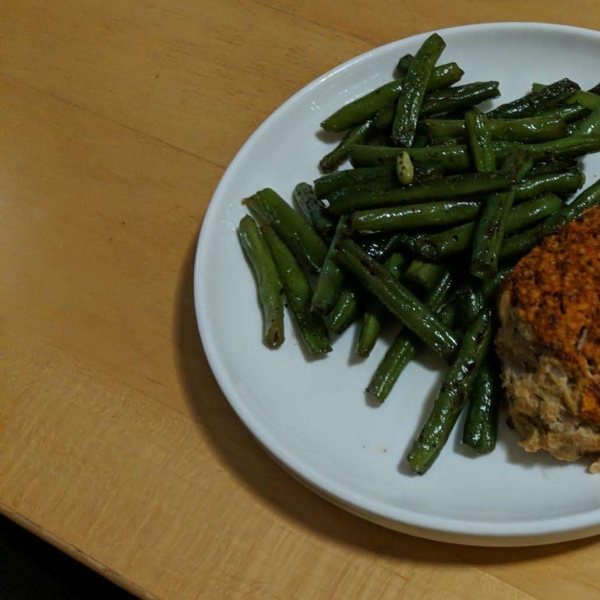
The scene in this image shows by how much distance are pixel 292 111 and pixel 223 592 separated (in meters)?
1.65

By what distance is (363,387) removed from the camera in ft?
7.15

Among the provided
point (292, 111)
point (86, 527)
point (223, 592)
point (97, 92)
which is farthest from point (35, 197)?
point (223, 592)

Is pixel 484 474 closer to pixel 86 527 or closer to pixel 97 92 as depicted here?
pixel 86 527

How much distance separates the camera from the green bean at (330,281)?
7.12ft

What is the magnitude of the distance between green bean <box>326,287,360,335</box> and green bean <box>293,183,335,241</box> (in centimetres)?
24

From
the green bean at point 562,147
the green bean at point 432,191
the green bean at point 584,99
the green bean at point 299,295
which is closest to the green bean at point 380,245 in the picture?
the green bean at point 432,191

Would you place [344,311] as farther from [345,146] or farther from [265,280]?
[345,146]

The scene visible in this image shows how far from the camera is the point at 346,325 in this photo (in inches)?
87.3

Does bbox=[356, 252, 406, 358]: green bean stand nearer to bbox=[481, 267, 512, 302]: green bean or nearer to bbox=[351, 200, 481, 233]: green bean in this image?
bbox=[351, 200, 481, 233]: green bean

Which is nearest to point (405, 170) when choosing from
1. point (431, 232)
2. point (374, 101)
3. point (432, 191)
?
point (432, 191)

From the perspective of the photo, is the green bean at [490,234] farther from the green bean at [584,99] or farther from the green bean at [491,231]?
the green bean at [584,99]

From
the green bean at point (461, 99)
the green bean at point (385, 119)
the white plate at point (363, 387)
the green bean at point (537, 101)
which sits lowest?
the white plate at point (363, 387)

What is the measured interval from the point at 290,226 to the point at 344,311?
0.38 metres

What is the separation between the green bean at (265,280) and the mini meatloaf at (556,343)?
692mm
